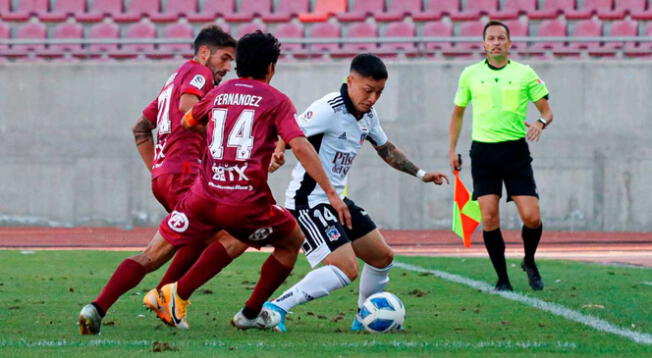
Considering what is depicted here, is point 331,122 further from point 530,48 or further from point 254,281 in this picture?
point 530,48

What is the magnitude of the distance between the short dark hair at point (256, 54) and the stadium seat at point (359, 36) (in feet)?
49.5

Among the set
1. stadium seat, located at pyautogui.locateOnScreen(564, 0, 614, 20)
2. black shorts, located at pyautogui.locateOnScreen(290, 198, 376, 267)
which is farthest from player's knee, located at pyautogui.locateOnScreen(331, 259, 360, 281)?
stadium seat, located at pyautogui.locateOnScreen(564, 0, 614, 20)

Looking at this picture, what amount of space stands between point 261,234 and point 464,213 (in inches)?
186

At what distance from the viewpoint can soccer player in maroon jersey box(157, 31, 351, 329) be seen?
6309 millimetres

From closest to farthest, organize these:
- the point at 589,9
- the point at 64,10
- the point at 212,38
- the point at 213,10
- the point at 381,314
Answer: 1. the point at 381,314
2. the point at 212,38
3. the point at 589,9
4. the point at 213,10
5. the point at 64,10

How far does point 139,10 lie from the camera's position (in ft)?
79.9

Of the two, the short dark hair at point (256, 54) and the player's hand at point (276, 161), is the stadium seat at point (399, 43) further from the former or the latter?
the short dark hair at point (256, 54)

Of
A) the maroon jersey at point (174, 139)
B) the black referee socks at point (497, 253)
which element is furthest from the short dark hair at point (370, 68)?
the black referee socks at point (497, 253)

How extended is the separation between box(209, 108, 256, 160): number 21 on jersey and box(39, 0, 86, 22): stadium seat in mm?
18361

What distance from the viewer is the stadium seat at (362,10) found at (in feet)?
75.3

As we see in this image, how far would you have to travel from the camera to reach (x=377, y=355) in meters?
5.67

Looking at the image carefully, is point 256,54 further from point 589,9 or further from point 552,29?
point 589,9

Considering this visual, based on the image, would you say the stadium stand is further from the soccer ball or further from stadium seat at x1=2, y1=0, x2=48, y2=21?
the soccer ball

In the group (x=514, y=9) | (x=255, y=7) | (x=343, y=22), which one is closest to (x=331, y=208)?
(x=343, y=22)
